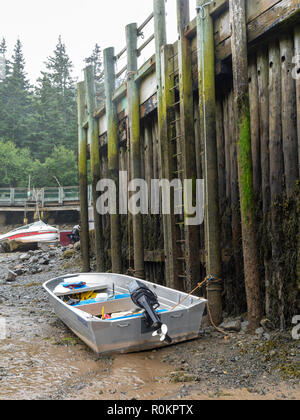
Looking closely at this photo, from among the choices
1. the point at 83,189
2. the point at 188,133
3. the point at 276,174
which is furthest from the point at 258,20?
the point at 83,189

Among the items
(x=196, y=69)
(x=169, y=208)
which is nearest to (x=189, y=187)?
(x=169, y=208)

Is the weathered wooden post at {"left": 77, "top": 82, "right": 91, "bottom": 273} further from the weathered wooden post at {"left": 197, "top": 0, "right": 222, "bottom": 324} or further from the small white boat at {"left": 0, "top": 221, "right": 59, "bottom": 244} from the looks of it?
the small white boat at {"left": 0, "top": 221, "right": 59, "bottom": 244}

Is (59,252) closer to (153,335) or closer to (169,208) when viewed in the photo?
(169,208)

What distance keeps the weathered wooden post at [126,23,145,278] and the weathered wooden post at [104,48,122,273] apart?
3.71 feet

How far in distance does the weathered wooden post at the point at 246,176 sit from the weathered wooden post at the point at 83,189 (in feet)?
24.5

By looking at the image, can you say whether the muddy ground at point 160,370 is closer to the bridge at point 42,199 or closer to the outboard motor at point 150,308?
the outboard motor at point 150,308

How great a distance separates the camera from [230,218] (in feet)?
21.0

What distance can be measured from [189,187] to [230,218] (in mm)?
829

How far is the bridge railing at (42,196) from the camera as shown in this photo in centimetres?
3541

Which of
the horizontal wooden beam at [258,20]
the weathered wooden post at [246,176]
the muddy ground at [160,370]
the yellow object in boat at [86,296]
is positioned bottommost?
the muddy ground at [160,370]

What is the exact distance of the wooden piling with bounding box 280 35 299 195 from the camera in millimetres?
5125

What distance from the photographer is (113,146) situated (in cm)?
1002

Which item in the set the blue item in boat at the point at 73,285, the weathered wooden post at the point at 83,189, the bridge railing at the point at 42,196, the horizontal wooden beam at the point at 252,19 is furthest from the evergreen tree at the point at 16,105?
the horizontal wooden beam at the point at 252,19

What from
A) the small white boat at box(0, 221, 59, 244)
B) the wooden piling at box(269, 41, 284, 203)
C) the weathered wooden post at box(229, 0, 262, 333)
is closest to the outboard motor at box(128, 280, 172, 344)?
the weathered wooden post at box(229, 0, 262, 333)
